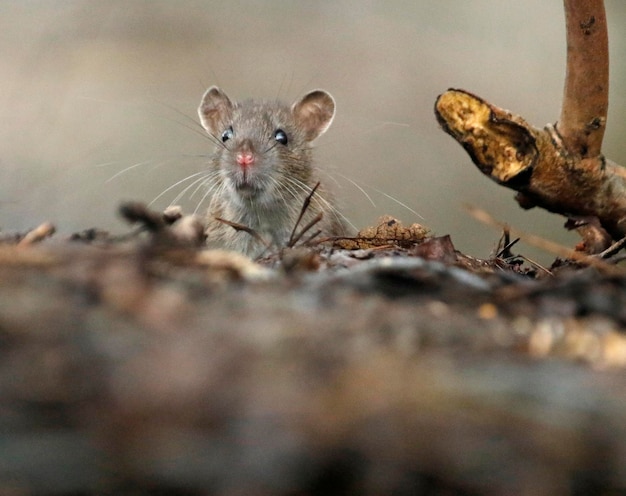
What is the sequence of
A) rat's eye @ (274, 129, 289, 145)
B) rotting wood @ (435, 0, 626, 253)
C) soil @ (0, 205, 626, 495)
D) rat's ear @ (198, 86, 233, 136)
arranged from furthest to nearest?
rat's ear @ (198, 86, 233, 136) → rat's eye @ (274, 129, 289, 145) → rotting wood @ (435, 0, 626, 253) → soil @ (0, 205, 626, 495)

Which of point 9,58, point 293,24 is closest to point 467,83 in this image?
point 293,24

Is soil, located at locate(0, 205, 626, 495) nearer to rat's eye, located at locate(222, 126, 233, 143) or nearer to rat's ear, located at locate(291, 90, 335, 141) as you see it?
rat's eye, located at locate(222, 126, 233, 143)

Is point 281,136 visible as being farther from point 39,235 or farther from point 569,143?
point 39,235

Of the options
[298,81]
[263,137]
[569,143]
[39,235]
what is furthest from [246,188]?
[39,235]

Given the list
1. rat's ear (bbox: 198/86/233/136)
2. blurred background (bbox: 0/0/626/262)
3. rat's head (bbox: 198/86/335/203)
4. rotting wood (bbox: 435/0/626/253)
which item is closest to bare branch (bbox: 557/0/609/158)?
rotting wood (bbox: 435/0/626/253)

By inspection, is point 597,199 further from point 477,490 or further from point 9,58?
point 9,58

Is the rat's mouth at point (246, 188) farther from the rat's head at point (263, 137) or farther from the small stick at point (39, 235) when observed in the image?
the small stick at point (39, 235)
